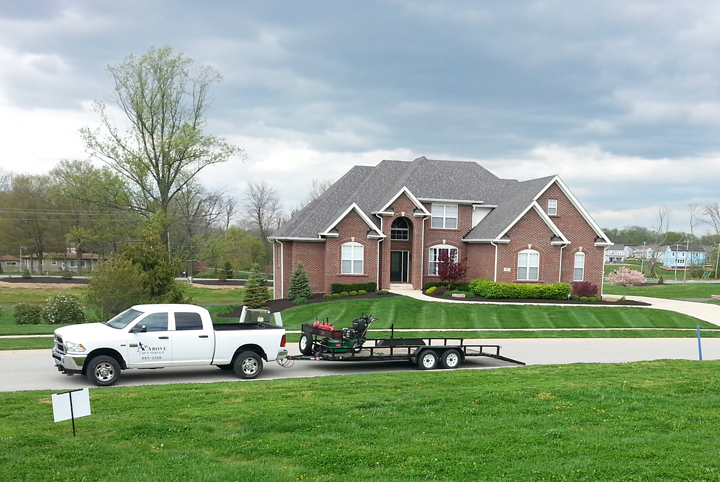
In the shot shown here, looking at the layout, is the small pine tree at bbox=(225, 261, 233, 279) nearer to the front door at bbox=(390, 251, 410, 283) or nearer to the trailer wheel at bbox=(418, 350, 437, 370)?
the front door at bbox=(390, 251, 410, 283)

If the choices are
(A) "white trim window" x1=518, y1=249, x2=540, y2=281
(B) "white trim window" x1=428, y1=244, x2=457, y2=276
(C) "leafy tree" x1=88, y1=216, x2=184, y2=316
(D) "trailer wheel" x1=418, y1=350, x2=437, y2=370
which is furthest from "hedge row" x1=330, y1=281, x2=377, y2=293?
(D) "trailer wheel" x1=418, y1=350, x2=437, y2=370

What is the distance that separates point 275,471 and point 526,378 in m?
7.69

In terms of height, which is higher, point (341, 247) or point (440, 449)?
point (341, 247)

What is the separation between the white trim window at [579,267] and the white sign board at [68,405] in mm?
34221

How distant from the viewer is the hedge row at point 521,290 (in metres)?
32.4

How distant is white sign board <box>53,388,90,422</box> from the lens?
6.91 metres

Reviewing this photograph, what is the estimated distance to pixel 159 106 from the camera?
3641cm

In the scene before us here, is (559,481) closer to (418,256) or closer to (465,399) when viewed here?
(465,399)

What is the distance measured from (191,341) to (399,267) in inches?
1001

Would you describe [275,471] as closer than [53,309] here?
Yes

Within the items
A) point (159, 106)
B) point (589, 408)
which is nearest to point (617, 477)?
point (589, 408)

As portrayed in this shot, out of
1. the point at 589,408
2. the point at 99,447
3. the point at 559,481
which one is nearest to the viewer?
the point at 559,481

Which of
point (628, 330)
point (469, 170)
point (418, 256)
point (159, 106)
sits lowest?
point (628, 330)

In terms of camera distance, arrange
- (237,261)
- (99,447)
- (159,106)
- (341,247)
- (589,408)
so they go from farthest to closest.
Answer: (237,261), (159,106), (341,247), (589,408), (99,447)
